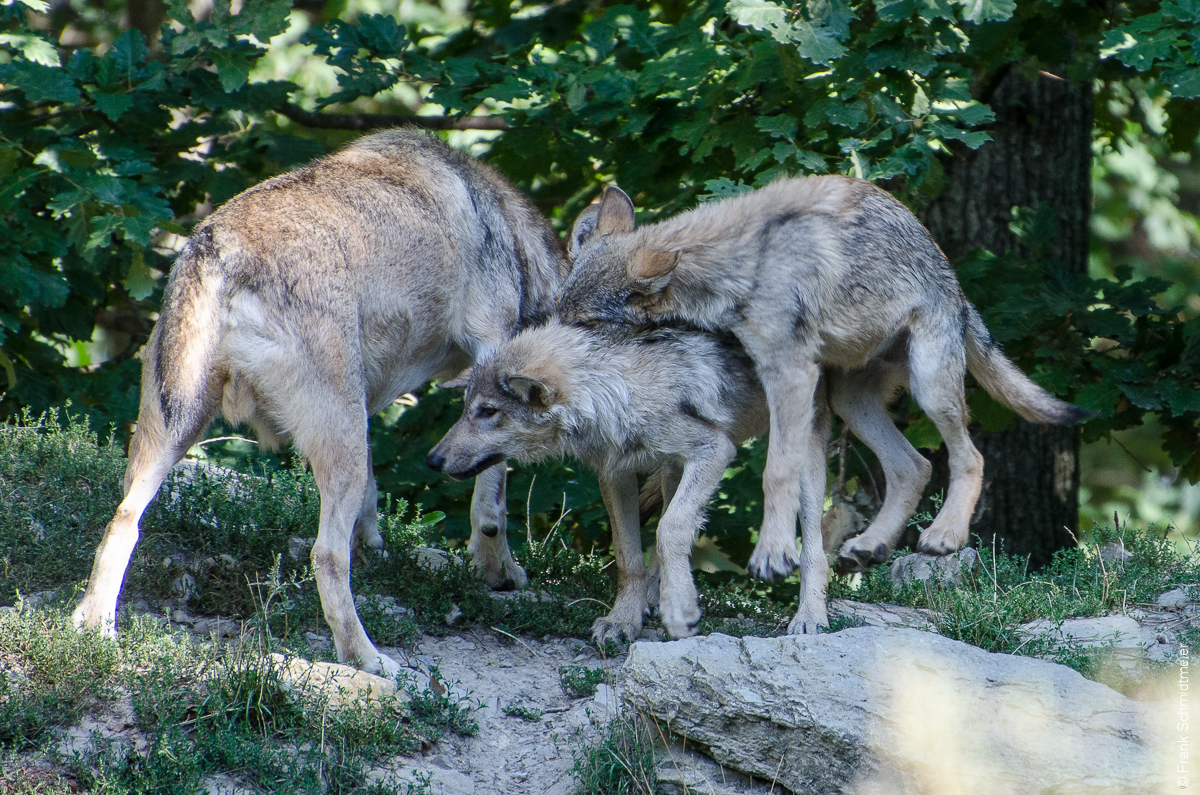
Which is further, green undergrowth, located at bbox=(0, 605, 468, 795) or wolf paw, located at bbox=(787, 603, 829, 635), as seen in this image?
wolf paw, located at bbox=(787, 603, 829, 635)

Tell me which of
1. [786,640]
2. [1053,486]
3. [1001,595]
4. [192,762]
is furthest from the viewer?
[1053,486]

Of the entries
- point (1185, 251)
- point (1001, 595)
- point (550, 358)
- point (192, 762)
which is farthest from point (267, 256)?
point (1185, 251)

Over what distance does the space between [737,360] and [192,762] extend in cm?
347

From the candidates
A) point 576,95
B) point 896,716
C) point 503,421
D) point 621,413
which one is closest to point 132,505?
point 503,421

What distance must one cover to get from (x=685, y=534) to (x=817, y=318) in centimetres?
136

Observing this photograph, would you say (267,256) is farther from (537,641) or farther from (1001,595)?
(1001,595)

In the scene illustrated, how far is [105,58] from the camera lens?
7.17 metres

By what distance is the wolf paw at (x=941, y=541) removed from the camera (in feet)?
18.5

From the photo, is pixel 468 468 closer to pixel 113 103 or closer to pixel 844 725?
pixel 844 725

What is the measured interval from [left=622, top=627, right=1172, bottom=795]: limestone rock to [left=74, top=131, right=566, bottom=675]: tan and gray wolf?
5.03 ft

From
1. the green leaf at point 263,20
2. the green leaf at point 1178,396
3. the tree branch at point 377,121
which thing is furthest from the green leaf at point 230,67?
the green leaf at point 1178,396

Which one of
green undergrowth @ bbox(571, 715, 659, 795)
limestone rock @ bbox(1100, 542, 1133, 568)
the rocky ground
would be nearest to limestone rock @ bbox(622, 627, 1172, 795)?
the rocky ground

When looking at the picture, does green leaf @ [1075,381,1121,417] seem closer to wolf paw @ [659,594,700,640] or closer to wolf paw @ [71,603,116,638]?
wolf paw @ [659,594,700,640]

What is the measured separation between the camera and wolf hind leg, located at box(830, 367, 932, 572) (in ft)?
19.4
